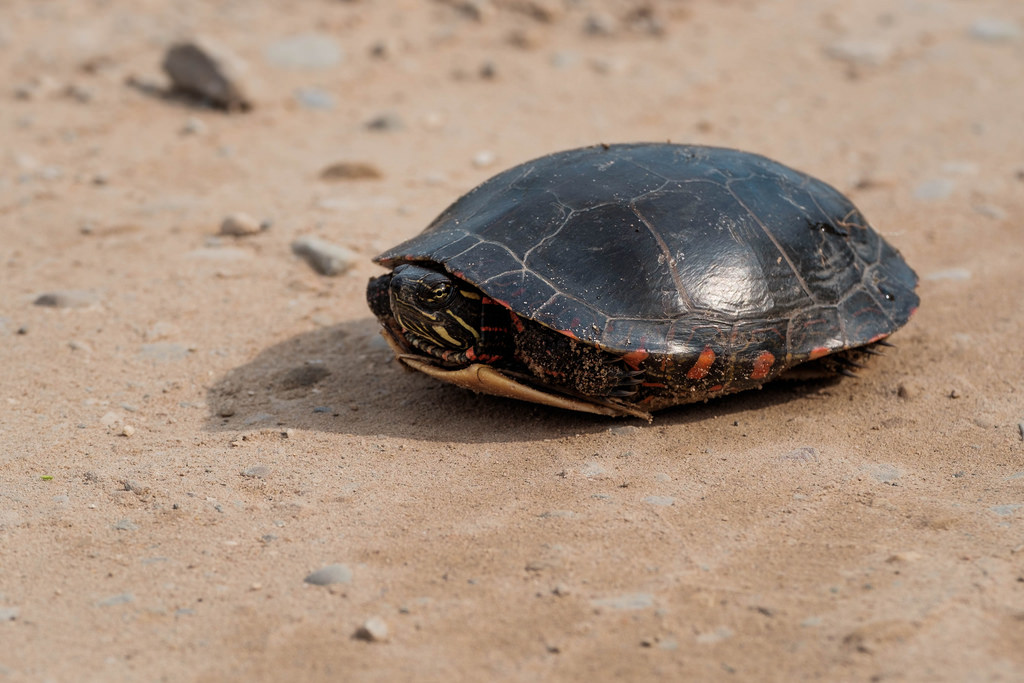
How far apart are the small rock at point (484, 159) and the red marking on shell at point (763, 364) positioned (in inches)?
168

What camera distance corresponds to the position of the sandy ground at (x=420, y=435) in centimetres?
331

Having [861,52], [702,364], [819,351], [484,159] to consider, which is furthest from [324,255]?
[861,52]

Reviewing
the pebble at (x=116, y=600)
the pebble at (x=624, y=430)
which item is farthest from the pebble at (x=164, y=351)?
the pebble at (x=624, y=430)

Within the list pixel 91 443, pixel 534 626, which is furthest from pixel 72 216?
pixel 534 626

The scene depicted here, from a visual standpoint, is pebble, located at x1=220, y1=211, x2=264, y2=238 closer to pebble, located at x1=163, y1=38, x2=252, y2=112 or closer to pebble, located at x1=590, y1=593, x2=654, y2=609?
pebble, located at x1=163, y1=38, x2=252, y2=112

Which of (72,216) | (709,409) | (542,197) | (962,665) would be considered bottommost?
(72,216)

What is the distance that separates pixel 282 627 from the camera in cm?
337

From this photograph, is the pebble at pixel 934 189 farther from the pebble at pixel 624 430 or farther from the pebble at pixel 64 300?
the pebble at pixel 64 300

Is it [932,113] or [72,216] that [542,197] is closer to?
[72,216]

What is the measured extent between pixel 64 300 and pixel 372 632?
3747mm

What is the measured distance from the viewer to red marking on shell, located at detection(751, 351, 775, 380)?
4.72 metres

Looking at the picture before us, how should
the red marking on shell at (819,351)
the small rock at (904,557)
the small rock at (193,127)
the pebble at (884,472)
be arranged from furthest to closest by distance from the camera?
the small rock at (193,127) → the red marking on shell at (819,351) → the pebble at (884,472) → the small rock at (904,557)

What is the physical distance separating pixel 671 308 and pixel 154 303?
3.35 m

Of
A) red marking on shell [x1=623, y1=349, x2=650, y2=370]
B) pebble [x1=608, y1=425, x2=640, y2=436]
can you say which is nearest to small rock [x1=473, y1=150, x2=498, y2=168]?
pebble [x1=608, y1=425, x2=640, y2=436]
